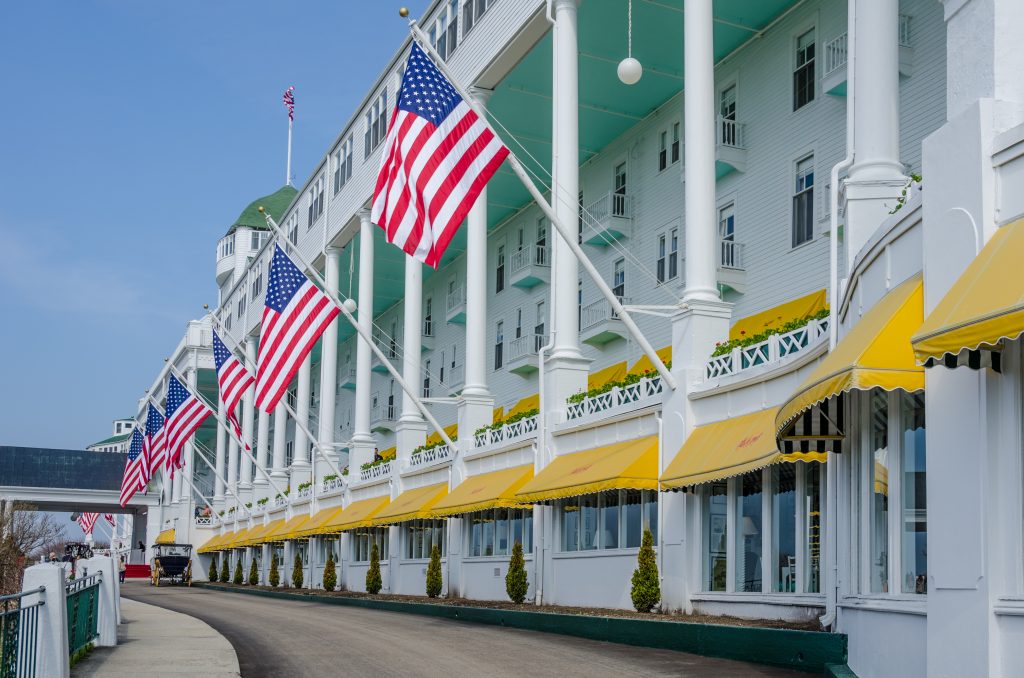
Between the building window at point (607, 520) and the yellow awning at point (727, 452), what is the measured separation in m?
2.40

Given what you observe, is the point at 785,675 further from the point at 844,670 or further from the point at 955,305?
the point at 955,305

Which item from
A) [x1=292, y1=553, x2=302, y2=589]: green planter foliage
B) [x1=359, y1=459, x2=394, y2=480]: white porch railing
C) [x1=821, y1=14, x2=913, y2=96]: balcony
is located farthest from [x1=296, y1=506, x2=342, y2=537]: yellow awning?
[x1=821, y1=14, x2=913, y2=96]: balcony

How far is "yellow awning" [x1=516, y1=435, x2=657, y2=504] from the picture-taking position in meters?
21.3

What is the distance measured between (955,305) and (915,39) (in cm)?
1846

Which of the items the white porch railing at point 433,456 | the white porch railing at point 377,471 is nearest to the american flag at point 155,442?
the white porch railing at point 377,471

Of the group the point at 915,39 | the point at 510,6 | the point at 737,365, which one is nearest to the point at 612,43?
the point at 510,6

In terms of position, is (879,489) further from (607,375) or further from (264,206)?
(264,206)

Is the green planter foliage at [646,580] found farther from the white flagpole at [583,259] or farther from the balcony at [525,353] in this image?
the balcony at [525,353]

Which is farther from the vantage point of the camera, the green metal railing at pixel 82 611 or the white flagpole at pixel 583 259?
the white flagpole at pixel 583 259

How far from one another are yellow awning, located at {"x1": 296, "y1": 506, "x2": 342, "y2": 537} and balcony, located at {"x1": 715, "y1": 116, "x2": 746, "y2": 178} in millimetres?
20116

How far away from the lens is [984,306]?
803 cm

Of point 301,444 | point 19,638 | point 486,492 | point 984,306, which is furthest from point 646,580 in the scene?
point 301,444

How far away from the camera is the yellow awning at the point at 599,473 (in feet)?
69.8

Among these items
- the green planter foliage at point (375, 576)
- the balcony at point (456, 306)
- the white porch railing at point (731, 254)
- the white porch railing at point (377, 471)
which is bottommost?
the green planter foliage at point (375, 576)
